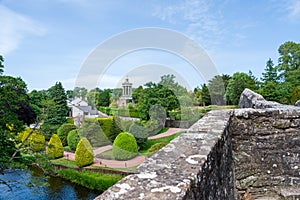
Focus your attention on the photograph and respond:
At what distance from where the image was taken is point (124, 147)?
51.4 feet

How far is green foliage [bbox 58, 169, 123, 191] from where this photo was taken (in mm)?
13530

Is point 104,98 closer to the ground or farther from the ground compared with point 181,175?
farther from the ground

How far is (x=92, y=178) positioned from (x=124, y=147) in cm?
276

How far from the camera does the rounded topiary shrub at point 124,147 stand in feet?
50.9

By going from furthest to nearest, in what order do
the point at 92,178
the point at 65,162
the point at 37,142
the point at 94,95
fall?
the point at 94,95 → the point at 65,162 → the point at 92,178 → the point at 37,142

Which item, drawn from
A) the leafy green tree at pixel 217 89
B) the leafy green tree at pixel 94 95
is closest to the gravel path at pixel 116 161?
the leafy green tree at pixel 94 95

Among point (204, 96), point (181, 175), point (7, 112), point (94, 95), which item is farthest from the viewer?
point (204, 96)

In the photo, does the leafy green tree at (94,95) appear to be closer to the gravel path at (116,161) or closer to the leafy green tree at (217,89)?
the gravel path at (116,161)

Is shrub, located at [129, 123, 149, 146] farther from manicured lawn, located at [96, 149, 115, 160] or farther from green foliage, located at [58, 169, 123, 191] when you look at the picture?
green foliage, located at [58, 169, 123, 191]

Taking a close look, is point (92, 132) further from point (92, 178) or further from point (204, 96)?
point (204, 96)

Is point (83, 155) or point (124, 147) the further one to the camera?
point (83, 155)

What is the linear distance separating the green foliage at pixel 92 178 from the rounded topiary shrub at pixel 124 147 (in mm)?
1949

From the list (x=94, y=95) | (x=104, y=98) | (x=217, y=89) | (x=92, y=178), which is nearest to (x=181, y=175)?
(x=92, y=178)

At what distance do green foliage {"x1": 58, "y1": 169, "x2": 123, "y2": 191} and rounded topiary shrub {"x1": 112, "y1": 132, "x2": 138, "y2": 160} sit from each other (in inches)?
76.7
